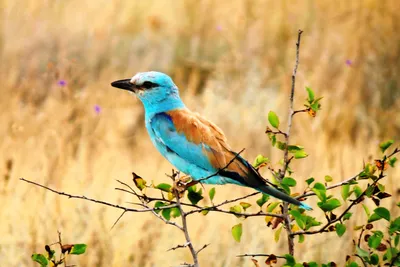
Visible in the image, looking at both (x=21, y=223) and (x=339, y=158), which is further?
(x=339, y=158)

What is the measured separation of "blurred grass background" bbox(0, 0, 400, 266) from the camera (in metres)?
3.88

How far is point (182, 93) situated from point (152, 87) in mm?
2653

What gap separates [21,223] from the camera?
13.0 feet

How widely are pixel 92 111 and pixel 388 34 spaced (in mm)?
2235

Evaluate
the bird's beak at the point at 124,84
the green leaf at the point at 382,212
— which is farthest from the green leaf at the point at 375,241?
the bird's beak at the point at 124,84

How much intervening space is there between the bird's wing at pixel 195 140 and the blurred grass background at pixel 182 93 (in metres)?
0.88

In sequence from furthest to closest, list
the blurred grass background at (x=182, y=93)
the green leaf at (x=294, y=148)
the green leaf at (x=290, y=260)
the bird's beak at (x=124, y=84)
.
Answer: the blurred grass background at (x=182, y=93), the bird's beak at (x=124, y=84), the green leaf at (x=294, y=148), the green leaf at (x=290, y=260)

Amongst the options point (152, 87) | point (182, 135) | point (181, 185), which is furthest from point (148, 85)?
point (181, 185)

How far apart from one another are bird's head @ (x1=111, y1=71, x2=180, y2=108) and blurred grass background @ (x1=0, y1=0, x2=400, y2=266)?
0.92 metres

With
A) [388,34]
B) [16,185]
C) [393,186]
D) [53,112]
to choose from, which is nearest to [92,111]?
[53,112]

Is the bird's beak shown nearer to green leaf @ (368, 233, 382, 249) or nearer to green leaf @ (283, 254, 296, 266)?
green leaf @ (283, 254, 296, 266)

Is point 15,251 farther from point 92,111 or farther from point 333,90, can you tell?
point 333,90

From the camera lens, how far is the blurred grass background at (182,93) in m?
3.88

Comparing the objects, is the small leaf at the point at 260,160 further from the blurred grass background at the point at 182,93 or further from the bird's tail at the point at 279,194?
the blurred grass background at the point at 182,93
